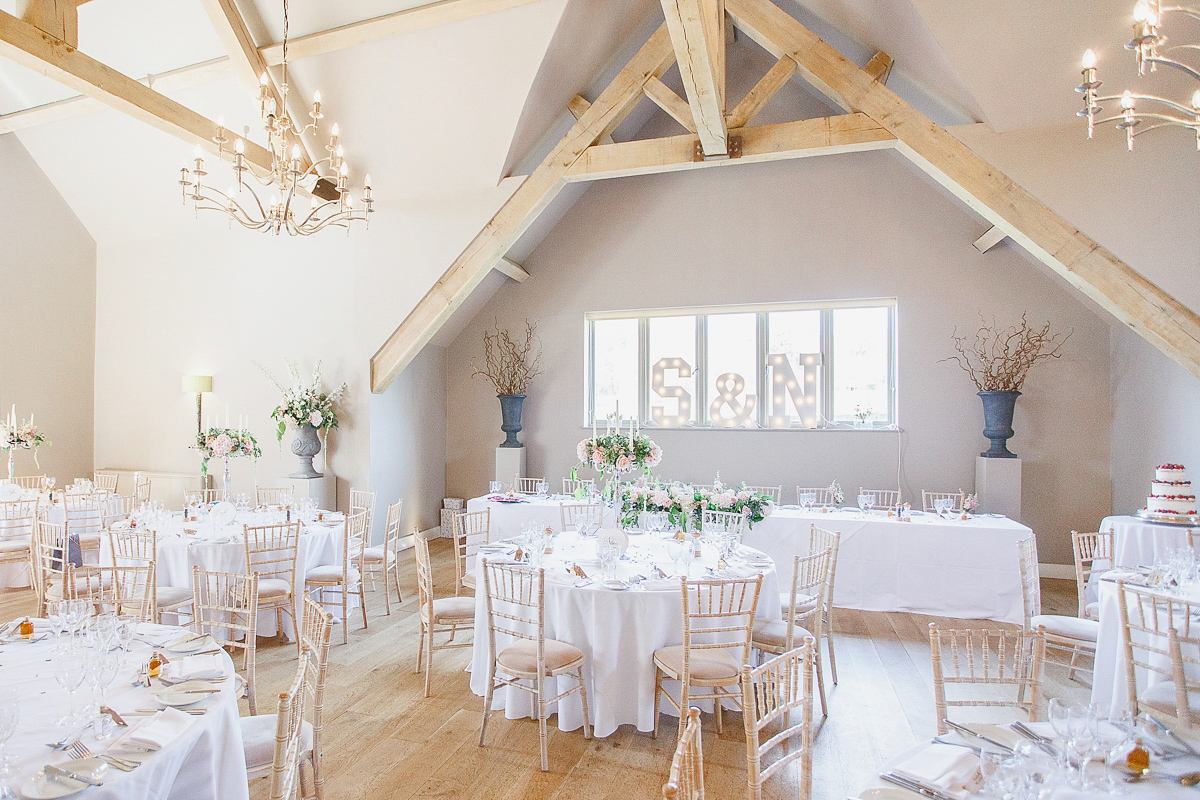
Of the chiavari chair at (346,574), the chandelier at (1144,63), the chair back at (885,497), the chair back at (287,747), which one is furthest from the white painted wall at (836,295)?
the chair back at (287,747)

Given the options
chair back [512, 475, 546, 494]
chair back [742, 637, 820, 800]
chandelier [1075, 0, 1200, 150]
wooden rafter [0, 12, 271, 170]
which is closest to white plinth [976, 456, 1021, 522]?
chandelier [1075, 0, 1200, 150]

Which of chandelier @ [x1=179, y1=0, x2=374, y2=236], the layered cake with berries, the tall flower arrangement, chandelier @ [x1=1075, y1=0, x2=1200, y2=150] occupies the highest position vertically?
chandelier @ [x1=179, y1=0, x2=374, y2=236]

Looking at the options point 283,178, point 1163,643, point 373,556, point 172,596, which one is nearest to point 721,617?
point 1163,643

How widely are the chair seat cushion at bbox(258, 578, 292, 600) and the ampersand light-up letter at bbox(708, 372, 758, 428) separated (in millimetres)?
5258

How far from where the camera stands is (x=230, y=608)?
12.2 ft

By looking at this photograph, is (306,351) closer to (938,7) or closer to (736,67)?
(736,67)

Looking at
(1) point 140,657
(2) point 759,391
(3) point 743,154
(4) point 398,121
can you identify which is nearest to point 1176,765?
(1) point 140,657

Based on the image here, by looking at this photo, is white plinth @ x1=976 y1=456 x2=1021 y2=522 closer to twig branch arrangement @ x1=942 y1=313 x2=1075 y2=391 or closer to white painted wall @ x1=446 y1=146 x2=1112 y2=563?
white painted wall @ x1=446 y1=146 x2=1112 y2=563

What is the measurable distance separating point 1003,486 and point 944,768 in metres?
5.84

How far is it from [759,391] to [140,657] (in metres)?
6.89

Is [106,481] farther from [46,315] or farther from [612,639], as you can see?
[612,639]

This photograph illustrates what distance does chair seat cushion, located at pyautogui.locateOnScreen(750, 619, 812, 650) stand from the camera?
149 inches

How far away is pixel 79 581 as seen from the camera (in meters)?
5.19

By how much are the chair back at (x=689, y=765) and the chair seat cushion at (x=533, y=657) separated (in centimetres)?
178
